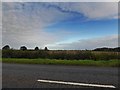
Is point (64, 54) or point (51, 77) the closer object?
point (51, 77)

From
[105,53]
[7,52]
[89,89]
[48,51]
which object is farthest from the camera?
[7,52]

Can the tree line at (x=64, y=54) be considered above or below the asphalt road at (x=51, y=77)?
above

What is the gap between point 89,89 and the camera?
26.9ft

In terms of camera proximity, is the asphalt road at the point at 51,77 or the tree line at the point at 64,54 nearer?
the asphalt road at the point at 51,77

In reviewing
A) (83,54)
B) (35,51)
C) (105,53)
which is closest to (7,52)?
(35,51)

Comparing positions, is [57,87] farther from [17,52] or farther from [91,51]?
[17,52]

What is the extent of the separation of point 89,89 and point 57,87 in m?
1.14

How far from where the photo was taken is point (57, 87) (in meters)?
8.45

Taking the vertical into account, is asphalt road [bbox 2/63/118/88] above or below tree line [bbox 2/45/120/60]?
below

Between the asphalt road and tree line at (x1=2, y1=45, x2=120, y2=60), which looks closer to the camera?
the asphalt road

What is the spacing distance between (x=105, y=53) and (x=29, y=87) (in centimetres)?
1819

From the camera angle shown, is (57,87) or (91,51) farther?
(91,51)

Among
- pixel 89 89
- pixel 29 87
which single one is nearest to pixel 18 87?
pixel 29 87

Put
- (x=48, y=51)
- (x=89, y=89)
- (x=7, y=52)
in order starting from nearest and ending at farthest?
(x=89, y=89), (x=48, y=51), (x=7, y=52)
